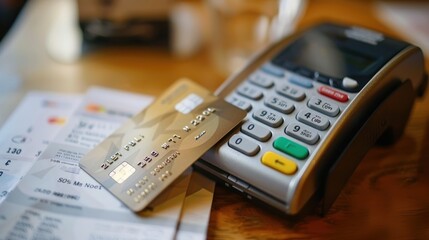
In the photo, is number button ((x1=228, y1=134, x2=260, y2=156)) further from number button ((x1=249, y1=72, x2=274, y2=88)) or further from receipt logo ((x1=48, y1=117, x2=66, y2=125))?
receipt logo ((x1=48, y1=117, x2=66, y2=125))

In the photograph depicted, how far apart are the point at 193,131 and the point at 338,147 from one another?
123mm

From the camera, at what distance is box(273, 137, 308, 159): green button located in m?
0.38

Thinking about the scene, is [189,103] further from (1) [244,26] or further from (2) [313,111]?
(1) [244,26]

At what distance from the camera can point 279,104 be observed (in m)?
0.43

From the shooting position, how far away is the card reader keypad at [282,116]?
15.3 inches

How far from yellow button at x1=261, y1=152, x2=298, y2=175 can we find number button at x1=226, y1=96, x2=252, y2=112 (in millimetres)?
61

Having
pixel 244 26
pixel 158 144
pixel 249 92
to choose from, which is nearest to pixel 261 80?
pixel 249 92

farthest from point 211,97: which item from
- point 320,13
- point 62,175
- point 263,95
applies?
point 320,13

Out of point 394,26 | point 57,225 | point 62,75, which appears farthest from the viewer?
point 394,26

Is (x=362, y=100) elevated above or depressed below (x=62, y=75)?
above

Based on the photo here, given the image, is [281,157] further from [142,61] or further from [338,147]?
[142,61]

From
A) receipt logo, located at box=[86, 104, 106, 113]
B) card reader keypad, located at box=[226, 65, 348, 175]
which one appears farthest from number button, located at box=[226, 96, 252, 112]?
receipt logo, located at box=[86, 104, 106, 113]

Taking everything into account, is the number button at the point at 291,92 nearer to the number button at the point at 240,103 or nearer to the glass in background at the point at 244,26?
the number button at the point at 240,103

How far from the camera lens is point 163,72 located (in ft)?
1.96
